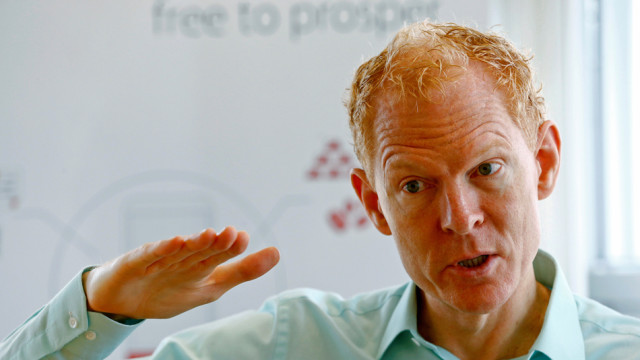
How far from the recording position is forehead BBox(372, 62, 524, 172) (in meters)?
1.23

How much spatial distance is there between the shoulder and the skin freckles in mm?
193

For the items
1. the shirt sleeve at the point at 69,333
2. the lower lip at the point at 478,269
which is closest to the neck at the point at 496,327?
the lower lip at the point at 478,269

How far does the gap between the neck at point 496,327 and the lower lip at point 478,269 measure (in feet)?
0.45

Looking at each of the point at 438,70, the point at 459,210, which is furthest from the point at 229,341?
the point at 438,70

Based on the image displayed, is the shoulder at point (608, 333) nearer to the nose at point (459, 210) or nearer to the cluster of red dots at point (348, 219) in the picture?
the nose at point (459, 210)

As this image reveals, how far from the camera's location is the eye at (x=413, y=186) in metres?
1.27

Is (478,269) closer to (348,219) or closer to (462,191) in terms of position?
(462,191)

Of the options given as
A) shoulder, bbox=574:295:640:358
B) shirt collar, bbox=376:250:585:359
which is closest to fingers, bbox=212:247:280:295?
shirt collar, bbox=376:250:585:359

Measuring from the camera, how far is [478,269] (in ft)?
4.02

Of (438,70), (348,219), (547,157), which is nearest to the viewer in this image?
(438,70)

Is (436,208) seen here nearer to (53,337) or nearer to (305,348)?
(305,348)

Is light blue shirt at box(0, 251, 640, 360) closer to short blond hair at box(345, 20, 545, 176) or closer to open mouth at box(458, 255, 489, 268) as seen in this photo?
open mouth at box(458, 255, 489, 268)

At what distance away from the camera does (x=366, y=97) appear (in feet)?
4.57

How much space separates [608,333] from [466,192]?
464mm
